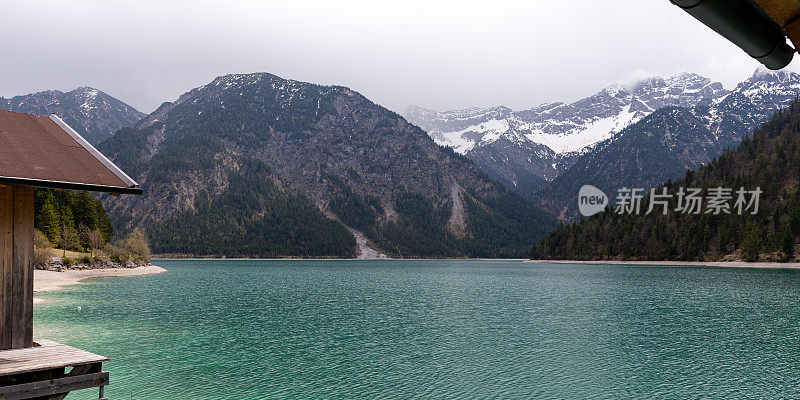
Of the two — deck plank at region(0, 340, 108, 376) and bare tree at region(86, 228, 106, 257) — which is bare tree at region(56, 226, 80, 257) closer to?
bare tree at region(86, 228, 106, 257)

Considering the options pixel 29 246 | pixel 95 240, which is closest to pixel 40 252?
pixel 95 240

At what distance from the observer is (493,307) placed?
198 feet

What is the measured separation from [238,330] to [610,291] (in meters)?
62.9

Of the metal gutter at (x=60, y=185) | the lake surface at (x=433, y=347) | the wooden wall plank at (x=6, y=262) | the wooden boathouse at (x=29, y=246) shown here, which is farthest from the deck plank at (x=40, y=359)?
the lake surface at (x=433, y=347)

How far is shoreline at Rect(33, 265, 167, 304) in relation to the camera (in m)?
73.6

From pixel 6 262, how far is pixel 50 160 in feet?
9.84

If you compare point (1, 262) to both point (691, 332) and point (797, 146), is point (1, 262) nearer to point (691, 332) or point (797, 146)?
point (691, 332)

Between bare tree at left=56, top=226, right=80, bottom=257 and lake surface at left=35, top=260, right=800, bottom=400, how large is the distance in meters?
63.0

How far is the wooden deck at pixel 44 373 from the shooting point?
12117 mm

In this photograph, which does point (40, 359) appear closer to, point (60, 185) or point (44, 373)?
point (44, 373)

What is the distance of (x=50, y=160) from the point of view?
13.9m

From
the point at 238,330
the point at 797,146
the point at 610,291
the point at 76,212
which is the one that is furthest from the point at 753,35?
the point at 797,146

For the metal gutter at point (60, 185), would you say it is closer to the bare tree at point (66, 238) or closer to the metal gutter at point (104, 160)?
the metal gutter at point (104, 160)

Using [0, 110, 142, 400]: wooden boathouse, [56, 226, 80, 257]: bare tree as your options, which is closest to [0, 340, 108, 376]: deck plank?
[0, 110, 142, 400]: wooden boathouse
